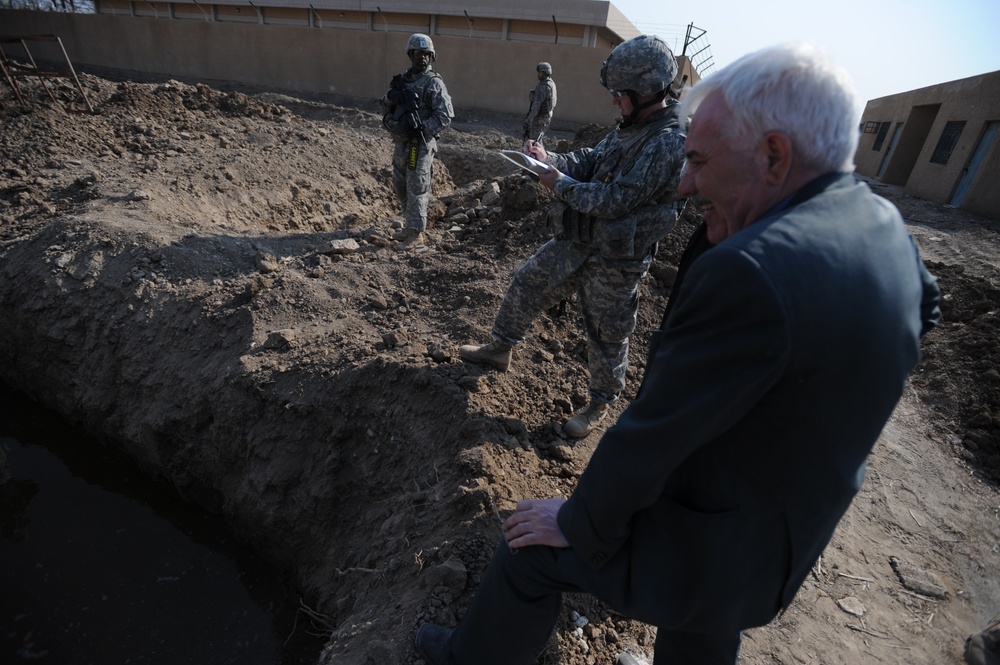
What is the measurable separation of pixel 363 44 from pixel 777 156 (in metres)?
17.3

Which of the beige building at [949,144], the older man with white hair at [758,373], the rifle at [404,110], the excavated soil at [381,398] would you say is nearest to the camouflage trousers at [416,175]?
the rifle at [404,110]

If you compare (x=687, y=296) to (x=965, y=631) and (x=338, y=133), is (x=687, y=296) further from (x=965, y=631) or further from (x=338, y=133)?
(x=338, y=133)

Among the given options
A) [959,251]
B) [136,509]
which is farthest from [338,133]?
[959,251]

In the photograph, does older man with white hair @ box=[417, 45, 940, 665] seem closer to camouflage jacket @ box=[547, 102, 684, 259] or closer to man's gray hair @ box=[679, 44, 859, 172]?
man's gray hair @ box=[679, 44, 859, 172]

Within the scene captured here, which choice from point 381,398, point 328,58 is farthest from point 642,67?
point 328,58

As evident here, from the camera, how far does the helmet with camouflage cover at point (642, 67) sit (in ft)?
7.18

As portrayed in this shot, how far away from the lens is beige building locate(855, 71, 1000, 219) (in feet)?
29.1

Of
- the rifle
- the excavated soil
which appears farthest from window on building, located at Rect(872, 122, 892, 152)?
the rifle

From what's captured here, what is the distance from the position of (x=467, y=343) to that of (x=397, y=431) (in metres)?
0.74

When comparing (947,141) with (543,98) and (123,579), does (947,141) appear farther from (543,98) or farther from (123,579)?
(123,579)

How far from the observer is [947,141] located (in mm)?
10586

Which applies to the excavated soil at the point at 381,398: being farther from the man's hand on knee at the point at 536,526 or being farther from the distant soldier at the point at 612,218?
the man's hand on knee at the point at 536,526

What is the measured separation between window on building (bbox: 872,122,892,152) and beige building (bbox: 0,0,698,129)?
5827 mm

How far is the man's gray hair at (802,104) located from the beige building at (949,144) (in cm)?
1053
